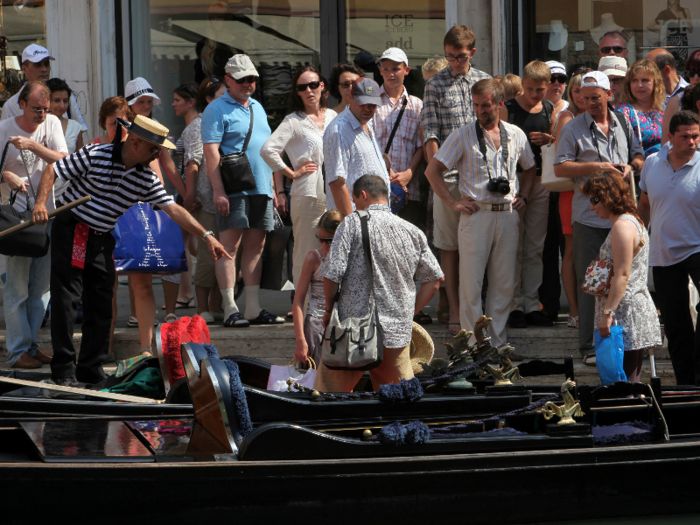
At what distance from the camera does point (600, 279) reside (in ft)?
19.2

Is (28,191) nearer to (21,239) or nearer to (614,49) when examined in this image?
(21,239)

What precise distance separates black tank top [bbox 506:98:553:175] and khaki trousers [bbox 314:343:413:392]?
2852mm

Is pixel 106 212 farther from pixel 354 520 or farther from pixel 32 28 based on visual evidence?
pixel 32 28

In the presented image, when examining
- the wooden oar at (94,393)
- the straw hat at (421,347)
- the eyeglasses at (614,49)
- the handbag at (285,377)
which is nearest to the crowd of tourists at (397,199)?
the eyeglasses at (614,49)

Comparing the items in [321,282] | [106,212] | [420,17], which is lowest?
[321,282]

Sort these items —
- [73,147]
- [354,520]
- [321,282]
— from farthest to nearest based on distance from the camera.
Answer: [73,147] < [321,282] < [354,520]

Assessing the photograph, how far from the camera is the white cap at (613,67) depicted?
308 inches

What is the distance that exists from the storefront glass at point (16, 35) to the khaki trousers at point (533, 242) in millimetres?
5911

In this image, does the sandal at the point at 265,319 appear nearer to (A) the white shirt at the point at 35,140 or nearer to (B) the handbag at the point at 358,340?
(A) the white shirt at the point at 35,140

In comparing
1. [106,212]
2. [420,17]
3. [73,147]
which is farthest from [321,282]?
[420,17]

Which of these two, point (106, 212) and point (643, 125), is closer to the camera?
point (106, 212)

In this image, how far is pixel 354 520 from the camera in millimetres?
4254

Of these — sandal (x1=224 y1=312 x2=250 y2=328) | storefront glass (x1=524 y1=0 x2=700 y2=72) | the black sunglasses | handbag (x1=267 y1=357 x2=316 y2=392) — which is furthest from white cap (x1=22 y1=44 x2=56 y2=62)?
the black sunglasses

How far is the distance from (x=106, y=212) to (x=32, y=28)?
5061 mm
